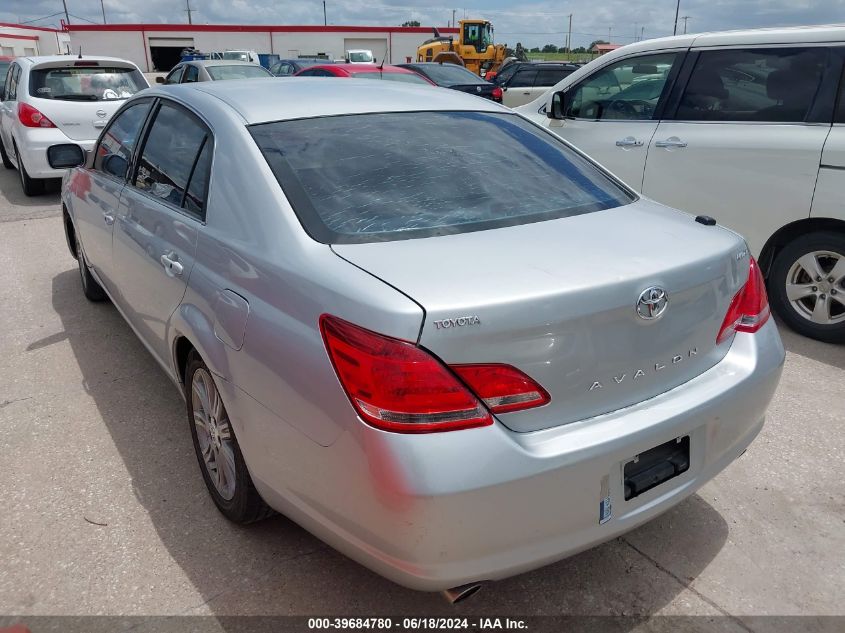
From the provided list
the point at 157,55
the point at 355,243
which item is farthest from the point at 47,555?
the point at 157,55

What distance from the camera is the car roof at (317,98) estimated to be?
2.74 m

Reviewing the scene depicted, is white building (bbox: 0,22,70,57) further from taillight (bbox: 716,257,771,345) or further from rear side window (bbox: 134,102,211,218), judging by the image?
taillight (bbox: 716,257,771,345)

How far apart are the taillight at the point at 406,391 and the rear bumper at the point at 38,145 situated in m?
7.92

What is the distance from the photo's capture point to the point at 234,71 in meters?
12.9

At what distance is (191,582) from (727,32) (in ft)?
15.8

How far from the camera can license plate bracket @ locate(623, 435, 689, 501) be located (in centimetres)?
204

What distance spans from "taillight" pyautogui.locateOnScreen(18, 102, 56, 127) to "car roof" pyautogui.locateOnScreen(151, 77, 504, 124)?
6156 mm

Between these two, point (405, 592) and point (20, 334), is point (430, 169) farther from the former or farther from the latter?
point (20, 334)

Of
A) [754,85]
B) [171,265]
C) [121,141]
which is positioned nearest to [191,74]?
[121,141]

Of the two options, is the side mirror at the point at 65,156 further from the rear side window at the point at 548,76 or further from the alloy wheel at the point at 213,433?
the rear side window at the point at 548,76

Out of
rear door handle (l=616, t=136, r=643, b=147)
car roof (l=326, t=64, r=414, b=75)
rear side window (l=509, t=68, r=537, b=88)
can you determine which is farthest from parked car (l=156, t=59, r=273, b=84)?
rear door handle (l=616, t=136, r=643, b=147)

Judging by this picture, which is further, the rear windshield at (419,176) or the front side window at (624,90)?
the front side window at (624,90)

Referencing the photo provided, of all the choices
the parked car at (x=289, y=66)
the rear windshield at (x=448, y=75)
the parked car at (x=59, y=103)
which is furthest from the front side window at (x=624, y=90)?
the parked car at (x=289, y=66)

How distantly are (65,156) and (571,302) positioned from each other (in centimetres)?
385
